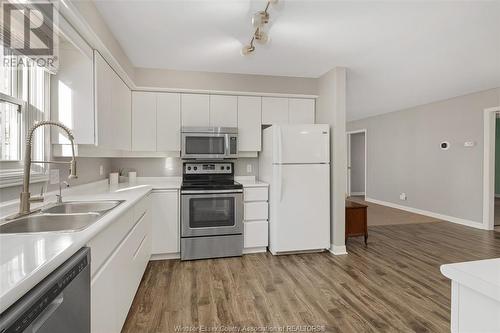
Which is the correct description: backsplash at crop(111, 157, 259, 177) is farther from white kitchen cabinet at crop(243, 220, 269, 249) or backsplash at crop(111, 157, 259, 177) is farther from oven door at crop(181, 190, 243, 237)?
white kitchen cabinet at crop(243, 220, 269, 249)

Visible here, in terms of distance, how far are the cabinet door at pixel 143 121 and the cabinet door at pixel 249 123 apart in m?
1.15

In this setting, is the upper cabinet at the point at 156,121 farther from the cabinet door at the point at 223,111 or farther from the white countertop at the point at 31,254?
the white countertop at the point at 31,254

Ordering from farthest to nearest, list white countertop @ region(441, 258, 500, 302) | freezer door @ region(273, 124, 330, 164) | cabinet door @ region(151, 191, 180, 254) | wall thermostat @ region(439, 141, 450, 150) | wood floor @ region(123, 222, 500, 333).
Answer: wall thermostat @ region(439, 141, 450, 150) < freezer door @ region(273, 124, 330, 164) < cabinet door @ region(151, 191, 180, 254) < wood floor @ region(123, 222, 500, 333) < white countertop @ region(441, 258, 500, 302)

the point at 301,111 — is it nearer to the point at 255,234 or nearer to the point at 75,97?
the point at 255,234

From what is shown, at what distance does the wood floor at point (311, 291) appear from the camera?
6.55 feet

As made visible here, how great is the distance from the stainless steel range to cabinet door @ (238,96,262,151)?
716 millimetres

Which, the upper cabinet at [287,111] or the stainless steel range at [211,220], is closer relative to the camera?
the stainless steel range at [211,220]

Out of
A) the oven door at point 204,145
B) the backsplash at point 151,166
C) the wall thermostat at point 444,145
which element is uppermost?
the wall thermostat at point 444,145

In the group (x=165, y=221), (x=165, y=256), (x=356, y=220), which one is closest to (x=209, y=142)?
(x=165, y=221)

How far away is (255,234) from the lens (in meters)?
3.42

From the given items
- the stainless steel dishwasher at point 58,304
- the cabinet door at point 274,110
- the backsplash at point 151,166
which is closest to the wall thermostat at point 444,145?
the cabinet door at point 274,110

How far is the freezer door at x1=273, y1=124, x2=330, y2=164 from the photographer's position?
3271mm

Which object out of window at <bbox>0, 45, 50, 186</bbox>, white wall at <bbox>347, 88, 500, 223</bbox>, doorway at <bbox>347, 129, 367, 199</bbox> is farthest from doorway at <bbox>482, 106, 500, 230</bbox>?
window at <bbox>0, 45, 50, 186</bbox>

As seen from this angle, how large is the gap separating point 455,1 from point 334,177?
206 cm
